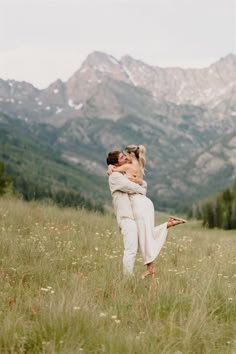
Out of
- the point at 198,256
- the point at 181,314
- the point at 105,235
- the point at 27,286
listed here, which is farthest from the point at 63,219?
the point at 181,314

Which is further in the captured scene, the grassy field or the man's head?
the man's head

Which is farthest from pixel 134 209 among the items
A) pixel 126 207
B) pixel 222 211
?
pixel 222 211

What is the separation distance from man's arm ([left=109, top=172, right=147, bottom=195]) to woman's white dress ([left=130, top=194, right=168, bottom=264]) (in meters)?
0.19

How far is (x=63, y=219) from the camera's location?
15.8 meters

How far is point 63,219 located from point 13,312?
9.84 metres

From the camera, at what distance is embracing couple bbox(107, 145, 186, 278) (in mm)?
9742

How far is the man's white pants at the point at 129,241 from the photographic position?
9.54 metres

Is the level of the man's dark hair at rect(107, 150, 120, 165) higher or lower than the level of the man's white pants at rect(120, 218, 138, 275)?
higher

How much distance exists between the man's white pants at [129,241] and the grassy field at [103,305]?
0.26 metres

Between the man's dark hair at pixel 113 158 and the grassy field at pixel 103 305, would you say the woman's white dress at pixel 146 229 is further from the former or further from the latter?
the man's dark hair at pixel 113 158

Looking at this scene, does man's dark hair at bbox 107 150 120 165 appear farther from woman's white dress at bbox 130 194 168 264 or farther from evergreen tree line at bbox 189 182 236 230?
evergreen tree line at bbox 189 182 236 230

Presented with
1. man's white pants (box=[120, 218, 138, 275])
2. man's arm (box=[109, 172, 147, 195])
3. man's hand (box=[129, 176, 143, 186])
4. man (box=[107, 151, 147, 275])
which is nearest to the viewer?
man's white pants (box=[120, 218, 138, 275])

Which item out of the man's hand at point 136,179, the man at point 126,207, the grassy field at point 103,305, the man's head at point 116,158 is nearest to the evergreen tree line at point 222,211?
the grassy field at point 103,305

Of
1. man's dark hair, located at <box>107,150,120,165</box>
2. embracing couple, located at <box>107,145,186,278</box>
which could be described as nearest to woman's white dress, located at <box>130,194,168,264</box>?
embracing couple, located at <box>107,145,186,278</box>
